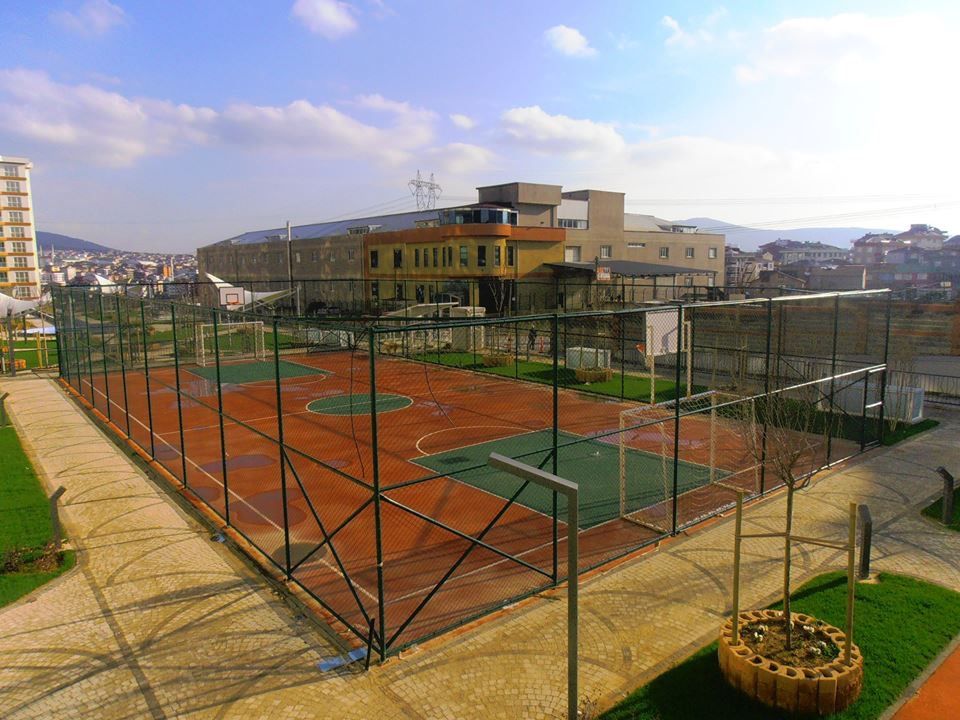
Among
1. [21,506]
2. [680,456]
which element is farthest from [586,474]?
[21,506]

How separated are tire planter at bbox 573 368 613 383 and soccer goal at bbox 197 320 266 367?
53.4 ft

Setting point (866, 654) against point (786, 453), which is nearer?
point (866, 654)

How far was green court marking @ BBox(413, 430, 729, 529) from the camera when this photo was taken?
45.3 feet

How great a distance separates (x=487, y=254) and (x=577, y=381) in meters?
20.2

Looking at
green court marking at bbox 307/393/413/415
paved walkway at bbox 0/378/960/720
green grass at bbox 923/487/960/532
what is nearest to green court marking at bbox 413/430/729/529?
paved walkway at bbox 0/378/960/720

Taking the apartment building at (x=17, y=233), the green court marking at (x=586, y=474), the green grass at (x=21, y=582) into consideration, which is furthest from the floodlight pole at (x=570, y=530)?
the apartment building at (x=17, y=233)

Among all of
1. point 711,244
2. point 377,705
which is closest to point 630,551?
point 377,705

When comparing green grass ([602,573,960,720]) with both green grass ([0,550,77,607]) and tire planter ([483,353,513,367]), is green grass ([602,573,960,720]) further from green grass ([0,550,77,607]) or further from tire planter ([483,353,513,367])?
tire planter ([483,353,513,367])

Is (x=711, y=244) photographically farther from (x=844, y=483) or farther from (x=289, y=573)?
(x=289, y=573)

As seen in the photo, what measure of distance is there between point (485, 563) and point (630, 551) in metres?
2.42

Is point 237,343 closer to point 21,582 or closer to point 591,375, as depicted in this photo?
point 591,375

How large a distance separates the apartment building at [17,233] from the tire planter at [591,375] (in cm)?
8268

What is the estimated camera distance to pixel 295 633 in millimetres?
8656

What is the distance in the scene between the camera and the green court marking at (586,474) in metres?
13.8
